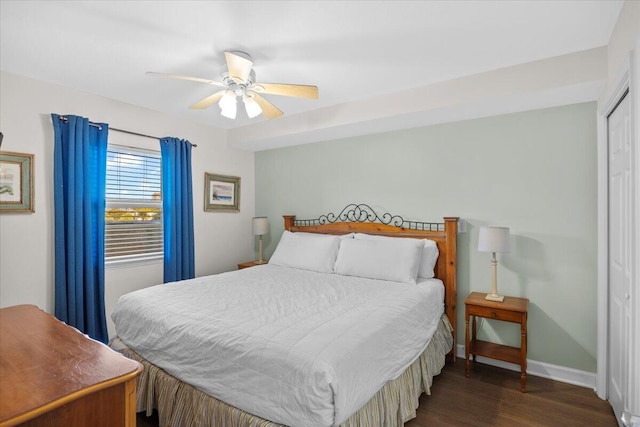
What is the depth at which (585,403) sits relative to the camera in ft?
7.70

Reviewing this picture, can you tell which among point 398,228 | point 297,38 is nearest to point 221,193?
point 398,228

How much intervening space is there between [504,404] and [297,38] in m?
2.87

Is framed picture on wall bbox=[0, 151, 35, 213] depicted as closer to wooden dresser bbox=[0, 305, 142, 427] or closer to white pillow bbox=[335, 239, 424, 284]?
wooden dresser bbox=[0, 305, 142, 427]

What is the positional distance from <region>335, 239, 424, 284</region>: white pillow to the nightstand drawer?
20.2 inches

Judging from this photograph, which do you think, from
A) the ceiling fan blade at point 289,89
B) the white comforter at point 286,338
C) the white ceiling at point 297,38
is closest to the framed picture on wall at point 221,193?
the white ceiling at point 297,38

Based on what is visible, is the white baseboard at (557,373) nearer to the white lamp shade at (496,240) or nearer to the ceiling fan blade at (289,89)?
the white lamp shade at (496,240)

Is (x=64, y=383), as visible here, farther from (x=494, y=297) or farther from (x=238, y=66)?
(x=494, y=297)

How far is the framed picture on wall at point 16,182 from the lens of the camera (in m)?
2.58

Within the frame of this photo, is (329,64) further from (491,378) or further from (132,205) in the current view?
(491,378)

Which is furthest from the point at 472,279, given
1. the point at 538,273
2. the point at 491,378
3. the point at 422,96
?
the point at 422,96

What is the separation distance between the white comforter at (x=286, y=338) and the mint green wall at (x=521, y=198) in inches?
30.4

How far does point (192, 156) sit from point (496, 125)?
3.29 m

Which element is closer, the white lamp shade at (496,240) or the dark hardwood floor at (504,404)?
the dark hardwood floor at (504,404)

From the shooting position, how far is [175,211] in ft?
12.1
